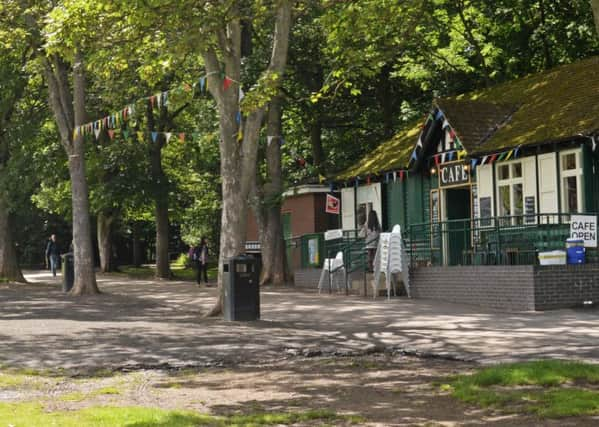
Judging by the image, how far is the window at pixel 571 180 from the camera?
23.1 meters

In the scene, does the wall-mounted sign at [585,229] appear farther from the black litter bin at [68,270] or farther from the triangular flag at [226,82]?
the black litter bin at [68,270]

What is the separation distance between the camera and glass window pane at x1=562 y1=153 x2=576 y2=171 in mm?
23359

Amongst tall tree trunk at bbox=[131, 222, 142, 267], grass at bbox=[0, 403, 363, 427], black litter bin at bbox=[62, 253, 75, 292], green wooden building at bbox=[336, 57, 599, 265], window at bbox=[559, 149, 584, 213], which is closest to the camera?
grass at bbox=[0, 403, 363, 427]

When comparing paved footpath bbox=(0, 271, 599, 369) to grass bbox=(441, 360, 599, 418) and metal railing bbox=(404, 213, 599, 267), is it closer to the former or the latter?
grass bbox=(441, 360, 599, 418)

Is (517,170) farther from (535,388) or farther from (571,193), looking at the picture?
(535,388)

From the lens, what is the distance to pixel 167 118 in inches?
1660

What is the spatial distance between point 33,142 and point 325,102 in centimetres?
1184

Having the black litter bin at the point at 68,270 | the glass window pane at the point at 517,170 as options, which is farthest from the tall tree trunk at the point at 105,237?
the glass window pane at the point at 517,170

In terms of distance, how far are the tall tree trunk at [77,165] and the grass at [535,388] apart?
19.3 meters

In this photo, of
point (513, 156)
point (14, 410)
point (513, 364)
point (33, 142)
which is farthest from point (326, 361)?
point (33, 142)

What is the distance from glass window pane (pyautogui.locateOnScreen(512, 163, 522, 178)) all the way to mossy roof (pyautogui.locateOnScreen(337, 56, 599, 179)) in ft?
2.41

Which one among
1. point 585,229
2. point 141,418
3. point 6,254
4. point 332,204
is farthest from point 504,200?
point 6,254

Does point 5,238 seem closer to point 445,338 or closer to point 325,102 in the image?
point 325,102

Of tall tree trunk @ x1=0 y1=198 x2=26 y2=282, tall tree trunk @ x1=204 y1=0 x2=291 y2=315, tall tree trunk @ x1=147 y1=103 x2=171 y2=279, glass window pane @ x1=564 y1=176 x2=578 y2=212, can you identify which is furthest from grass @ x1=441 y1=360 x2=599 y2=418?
tall tree trunk @ x1=147 y1=103 x2=171 y2=279
